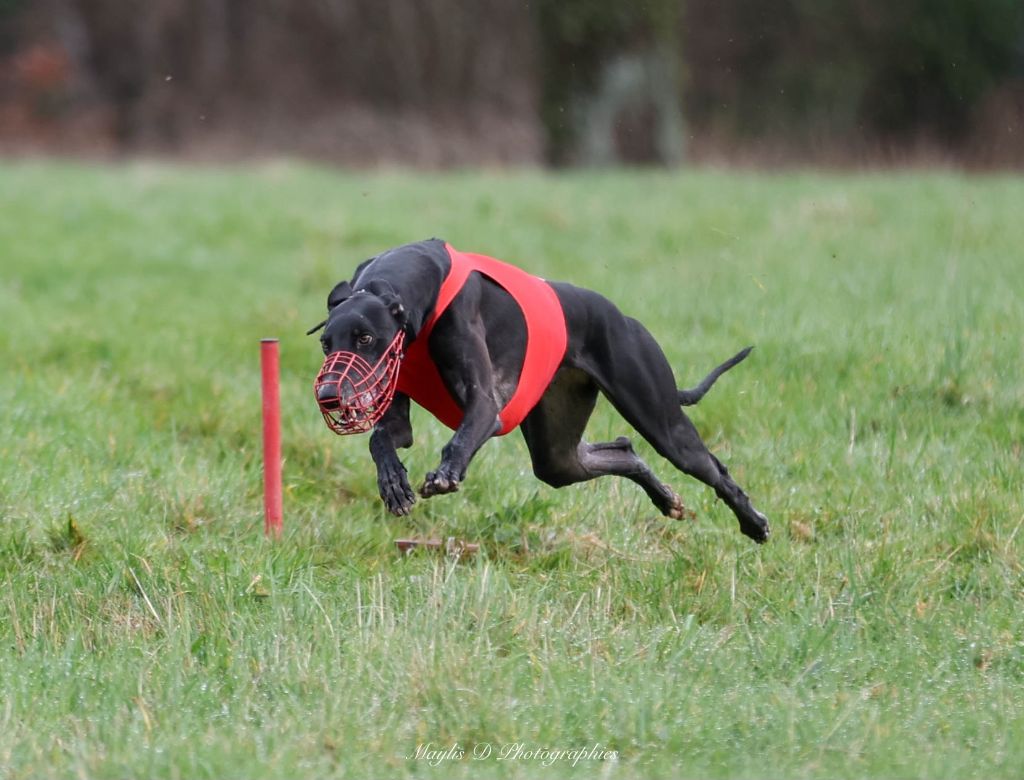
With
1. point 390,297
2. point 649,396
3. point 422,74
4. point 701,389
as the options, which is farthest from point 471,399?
point 422,74

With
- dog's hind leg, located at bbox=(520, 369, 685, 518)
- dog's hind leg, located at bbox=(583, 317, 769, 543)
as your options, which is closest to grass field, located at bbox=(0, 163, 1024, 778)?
dog's hind leg, located at bbox=(520, 369, 685, 518)

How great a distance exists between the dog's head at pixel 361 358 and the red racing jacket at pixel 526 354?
32 cm

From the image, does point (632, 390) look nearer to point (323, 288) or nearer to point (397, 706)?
point (397, 706)

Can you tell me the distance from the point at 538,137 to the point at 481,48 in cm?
328

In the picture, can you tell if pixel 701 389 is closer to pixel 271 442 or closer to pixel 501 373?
pixel 501 373

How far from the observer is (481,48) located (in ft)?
102

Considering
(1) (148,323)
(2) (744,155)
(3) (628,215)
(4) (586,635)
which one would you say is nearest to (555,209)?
(3) (628,215)

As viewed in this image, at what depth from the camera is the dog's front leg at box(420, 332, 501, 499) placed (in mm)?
4184

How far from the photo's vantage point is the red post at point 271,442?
5.20 m

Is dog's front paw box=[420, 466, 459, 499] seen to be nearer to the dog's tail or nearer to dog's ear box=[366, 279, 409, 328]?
dog's ear box=[366, 279, 409, 328]

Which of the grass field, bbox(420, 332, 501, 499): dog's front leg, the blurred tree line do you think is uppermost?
the blurred tree line

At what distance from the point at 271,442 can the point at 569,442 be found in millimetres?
1135

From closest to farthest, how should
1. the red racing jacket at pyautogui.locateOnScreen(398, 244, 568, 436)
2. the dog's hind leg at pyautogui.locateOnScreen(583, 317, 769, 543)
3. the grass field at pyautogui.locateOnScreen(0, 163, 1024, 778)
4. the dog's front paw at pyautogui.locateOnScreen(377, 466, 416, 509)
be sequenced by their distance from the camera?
the grass field at pyautogui.locateOnScreen(0, 163, 1024, 778) → the dog's front paw at pyautogui.locateOnScreen(377, 466, 416, 509) → the red racing jacket at pyautogui.locateOnScreen(398, 244, 568, 436) → the dog's hind leg at pyautogui.locateOnScreen(583, 317, 769, 543)

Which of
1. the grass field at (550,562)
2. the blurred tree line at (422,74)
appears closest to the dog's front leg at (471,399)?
the grass field at (550,562)
